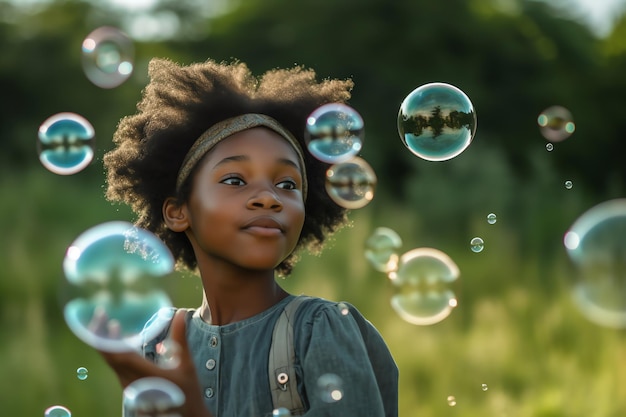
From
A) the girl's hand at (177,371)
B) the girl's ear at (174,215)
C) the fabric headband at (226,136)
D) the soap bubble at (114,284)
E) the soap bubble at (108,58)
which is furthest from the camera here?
the soap bubble at (108,58)

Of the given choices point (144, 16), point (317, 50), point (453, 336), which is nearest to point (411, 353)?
point (453, 336)

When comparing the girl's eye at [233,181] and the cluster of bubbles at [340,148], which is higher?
the cluster of bubbles at [340,148]

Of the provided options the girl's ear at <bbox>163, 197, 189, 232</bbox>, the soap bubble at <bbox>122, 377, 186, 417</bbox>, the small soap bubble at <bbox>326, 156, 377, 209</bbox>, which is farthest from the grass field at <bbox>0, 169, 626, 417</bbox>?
the soap bubble at <bbox>122, 377, 186, 417</bbox>

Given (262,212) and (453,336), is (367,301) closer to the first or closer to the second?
(453,336)

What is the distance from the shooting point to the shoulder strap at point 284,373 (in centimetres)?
273

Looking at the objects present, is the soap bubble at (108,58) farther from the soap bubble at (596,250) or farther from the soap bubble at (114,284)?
the soap bubble at (596,250)

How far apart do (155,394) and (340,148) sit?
1272 millimetres

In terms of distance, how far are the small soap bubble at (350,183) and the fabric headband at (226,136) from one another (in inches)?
12.1

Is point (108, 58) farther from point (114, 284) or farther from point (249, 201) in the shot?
point (249, 201)

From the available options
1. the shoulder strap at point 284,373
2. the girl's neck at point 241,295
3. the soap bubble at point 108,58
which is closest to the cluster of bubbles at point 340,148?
the girl's neck at point 241,295

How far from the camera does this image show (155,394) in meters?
2.60

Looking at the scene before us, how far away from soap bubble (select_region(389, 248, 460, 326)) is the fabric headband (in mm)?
→ 774

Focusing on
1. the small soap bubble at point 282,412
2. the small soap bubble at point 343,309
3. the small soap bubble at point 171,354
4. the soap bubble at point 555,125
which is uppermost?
the soap bubble at point 555,125

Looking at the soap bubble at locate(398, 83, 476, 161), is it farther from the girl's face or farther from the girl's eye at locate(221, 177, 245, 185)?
the girl's eye at locate(221, 177, 245, 185)
